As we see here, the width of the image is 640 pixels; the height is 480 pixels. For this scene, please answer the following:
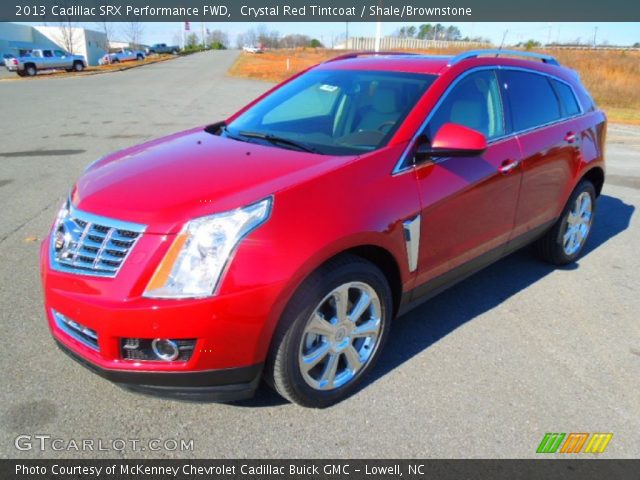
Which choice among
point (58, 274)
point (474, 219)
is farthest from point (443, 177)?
point (58, 274)

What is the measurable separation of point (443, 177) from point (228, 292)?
60.1 inches

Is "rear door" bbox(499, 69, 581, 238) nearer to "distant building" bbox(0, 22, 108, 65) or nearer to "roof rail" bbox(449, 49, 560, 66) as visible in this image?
"roof rail" bbox(449, 49, 560, 66)

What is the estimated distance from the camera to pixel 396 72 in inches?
137

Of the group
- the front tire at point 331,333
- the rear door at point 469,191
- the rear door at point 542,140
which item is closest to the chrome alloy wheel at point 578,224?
the rear door at point 542,140

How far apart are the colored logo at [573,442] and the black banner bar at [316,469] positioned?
0.27ft

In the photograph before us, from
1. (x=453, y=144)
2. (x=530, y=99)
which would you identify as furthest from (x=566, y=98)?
(x=453, y=144)

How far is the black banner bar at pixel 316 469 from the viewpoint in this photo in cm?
225

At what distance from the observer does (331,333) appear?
104 inches

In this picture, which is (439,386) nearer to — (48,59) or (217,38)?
(48,59)

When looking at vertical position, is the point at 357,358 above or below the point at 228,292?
below

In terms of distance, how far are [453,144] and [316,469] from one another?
5.99 feet

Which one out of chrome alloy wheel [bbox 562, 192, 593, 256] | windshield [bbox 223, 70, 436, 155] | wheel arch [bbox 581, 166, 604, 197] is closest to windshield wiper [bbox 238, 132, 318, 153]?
windshield [bbox 223, 70, 436, 155]

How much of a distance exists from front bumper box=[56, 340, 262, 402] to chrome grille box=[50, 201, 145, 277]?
1.51 ft

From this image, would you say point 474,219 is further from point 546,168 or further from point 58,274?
point 58,274
